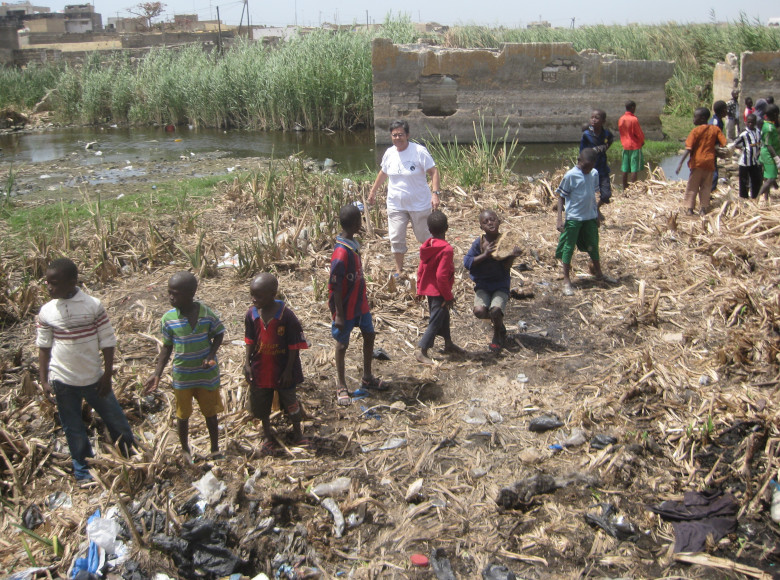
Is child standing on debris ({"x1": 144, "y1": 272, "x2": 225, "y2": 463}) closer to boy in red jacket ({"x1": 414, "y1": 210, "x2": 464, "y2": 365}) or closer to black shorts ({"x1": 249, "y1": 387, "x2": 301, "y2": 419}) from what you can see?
black shorts ({"x1": 249, "y1": 387, "x2": 301, "y2": 419})

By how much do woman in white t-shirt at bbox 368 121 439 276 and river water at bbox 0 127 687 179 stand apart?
7.58 m

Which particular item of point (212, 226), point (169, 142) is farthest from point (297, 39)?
point (212, 226)

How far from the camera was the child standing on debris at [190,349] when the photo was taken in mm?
3746

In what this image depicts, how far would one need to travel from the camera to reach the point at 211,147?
56.7ft

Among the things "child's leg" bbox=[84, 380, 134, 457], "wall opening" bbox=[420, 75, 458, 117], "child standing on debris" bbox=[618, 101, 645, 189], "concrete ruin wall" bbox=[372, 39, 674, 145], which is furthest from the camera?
"wall opening" bbox=[420, 75, 458, 117]

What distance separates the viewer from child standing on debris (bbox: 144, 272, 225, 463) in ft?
12.3

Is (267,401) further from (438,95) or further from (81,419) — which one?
(438,95)

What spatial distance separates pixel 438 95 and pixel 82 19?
43775 millimetres

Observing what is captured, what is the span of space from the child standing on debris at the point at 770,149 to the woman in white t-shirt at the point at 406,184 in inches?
174

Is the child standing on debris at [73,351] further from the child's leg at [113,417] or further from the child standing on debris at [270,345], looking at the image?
the child standing on debris at [270,345]

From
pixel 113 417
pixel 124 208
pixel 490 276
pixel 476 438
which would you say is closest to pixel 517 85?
pixel 124 208

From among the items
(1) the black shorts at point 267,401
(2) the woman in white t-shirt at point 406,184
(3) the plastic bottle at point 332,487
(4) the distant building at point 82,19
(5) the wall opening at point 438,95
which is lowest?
(3) the plastic bottle at point 332,487

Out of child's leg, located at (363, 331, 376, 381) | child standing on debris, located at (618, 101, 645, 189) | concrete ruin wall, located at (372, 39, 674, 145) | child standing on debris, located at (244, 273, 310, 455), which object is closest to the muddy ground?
child's leg, located at (363, 331, 376, 381)

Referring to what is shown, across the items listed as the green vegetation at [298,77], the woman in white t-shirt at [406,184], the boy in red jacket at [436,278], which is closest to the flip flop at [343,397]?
the boy in red jacket at [436,278]
